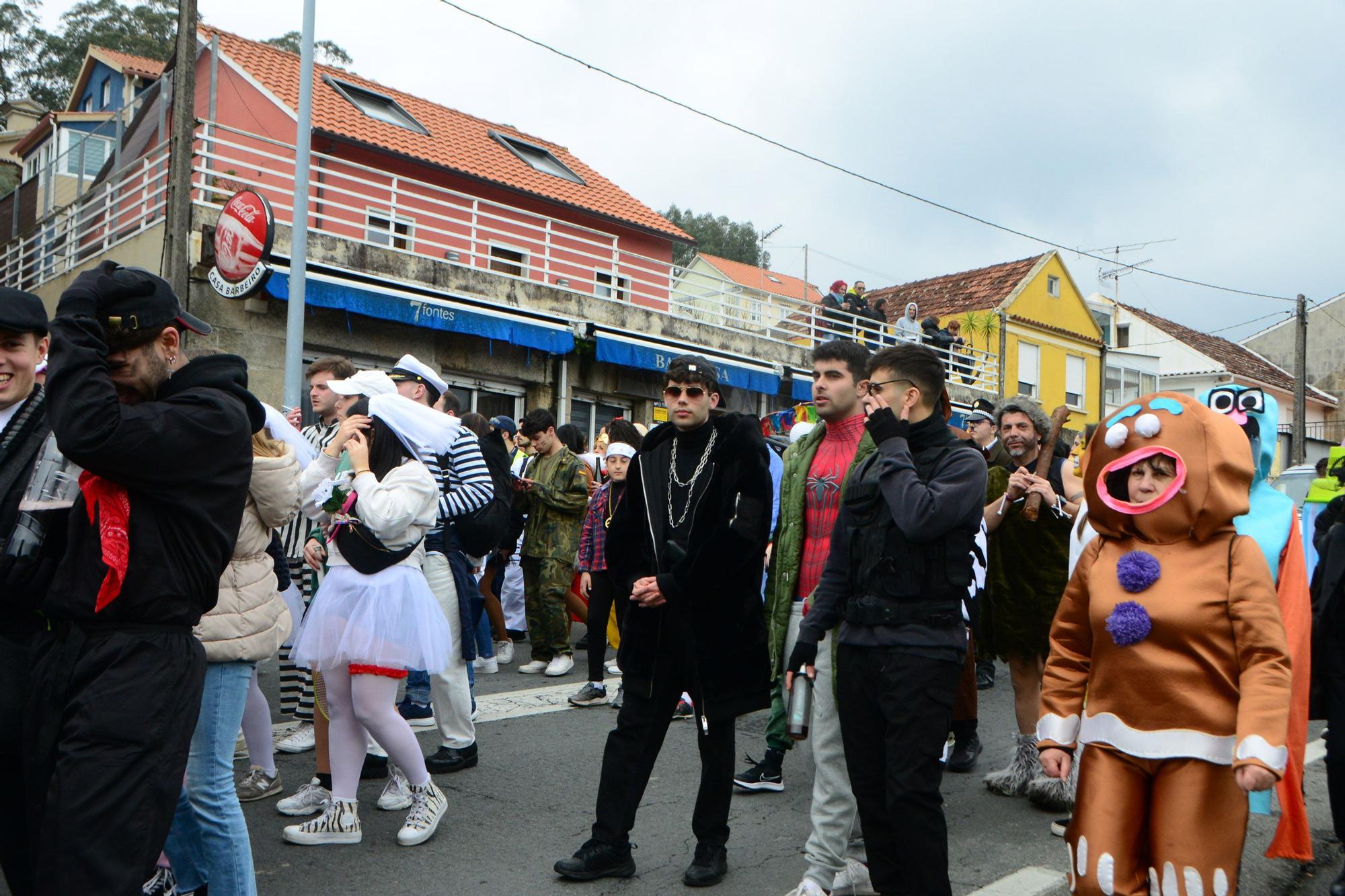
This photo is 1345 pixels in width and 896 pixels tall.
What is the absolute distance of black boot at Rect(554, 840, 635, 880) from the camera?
13.7 feet

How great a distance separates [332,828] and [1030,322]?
1380 inches

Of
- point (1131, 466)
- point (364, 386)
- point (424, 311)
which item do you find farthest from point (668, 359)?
point (1131, 466)

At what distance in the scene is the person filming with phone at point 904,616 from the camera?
3504mm

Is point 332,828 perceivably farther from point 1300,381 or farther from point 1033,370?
point 1033,370

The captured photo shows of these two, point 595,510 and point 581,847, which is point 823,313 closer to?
point 595,510

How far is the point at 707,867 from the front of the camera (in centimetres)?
422

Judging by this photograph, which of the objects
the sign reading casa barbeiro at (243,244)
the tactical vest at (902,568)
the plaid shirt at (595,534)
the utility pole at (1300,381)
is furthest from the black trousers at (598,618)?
the utility pole at (1300,381)

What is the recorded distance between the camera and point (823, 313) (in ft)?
82.1

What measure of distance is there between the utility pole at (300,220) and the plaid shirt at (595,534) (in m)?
5.67

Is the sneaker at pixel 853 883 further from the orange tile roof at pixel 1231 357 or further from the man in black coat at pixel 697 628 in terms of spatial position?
the orange tile roof at pixel 1231 357

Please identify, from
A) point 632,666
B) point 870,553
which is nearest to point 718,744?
point 632,666

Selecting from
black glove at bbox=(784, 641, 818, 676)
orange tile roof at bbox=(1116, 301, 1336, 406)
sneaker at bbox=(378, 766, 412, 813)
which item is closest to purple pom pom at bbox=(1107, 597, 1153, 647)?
black glove at bbox=(784, 641, 818, 676)

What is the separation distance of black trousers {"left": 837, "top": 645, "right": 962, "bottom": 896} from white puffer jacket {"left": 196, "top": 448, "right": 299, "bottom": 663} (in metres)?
1.97

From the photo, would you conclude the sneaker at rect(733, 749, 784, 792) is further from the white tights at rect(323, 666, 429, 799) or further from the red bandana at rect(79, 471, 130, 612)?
the red bandana at rect(79, 471, 130, 612)
